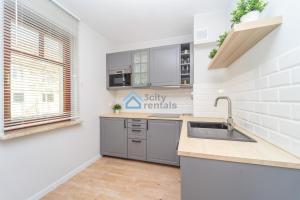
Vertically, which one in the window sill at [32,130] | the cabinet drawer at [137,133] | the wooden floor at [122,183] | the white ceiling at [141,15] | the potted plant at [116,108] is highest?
the white ceiling at [141,15]

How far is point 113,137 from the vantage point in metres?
2.64

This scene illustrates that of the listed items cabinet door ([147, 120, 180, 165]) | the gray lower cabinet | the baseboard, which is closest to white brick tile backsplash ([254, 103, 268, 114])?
the gray lower cabinet

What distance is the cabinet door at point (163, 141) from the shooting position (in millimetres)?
2299

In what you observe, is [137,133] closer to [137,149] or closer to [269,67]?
[137,149]

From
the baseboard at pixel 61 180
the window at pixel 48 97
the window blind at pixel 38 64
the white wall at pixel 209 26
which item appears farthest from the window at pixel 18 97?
the white wall at pixel 209 26

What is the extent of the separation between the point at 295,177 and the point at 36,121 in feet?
7.19

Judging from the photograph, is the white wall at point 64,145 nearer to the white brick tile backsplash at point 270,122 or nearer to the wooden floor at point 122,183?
the wooden floor at point 122,183

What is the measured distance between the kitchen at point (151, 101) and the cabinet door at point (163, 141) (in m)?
0.02

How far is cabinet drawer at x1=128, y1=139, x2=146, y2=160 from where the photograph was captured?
247cm

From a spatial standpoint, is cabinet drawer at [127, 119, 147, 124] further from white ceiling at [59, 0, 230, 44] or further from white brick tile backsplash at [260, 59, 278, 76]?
white brick tile backsplash at [260, 59, 278, 76]

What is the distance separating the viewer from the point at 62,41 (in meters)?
1.94

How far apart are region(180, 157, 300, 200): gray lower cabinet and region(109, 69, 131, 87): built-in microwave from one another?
2240mm

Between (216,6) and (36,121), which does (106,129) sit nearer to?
(36,121)

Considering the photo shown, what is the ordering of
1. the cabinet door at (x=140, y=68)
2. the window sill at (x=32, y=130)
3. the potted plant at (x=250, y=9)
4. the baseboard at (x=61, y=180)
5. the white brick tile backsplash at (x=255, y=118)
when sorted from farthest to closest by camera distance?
the cabinet door at (x=140, y=68)
the baseboard at (x=61, y=180)
the window sill at (x=32, y=130)
the white brick tile backsplash at (x=255, y=118)
the potted plant at (x=250, y=9)
